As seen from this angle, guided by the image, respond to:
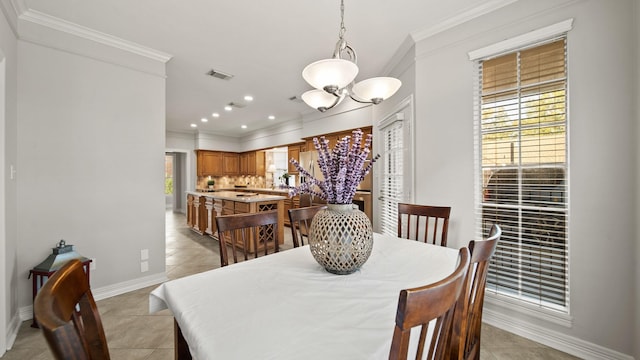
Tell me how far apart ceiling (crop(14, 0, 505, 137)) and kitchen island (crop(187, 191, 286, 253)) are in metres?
1.85

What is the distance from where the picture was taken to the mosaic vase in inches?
47.1

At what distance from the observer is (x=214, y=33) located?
253 cm

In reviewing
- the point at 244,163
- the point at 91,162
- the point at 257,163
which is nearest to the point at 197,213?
the point at 257,163

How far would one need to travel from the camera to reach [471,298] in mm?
914

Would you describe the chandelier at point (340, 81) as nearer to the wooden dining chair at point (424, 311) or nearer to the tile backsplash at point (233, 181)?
the wooden dining chair at point (424, 311)

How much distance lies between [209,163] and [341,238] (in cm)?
761

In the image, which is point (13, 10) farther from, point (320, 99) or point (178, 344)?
point (178, 344)

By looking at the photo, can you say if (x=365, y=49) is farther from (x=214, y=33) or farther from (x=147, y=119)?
(x=147, y=119)

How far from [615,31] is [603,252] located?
1.44 metres

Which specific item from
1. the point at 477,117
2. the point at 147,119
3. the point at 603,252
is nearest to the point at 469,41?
the point at 477,117

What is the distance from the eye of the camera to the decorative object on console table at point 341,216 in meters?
1.20

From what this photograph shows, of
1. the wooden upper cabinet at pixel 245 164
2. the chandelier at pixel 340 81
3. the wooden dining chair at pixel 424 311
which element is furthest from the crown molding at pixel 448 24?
the wooden upper cabinet at pixel 245 164

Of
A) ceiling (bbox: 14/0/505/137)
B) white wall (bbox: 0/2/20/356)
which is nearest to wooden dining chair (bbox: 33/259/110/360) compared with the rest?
white wall (bbox: 0/2/20/356)

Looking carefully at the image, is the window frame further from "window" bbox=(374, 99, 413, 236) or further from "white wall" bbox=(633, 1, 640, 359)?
"window" bbox=(374, 99, 413, 236)
